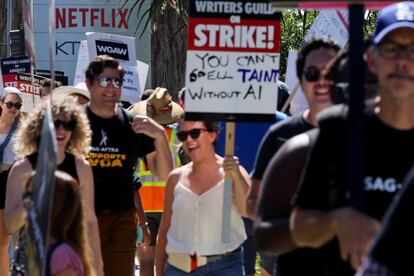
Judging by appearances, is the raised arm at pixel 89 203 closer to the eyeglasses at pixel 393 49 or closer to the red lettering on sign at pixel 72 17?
the eyeglasses at pixel 393 49

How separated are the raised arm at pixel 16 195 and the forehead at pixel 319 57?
1.59m

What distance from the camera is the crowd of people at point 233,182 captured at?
12.1 ft

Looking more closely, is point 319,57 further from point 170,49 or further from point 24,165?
point 170,49

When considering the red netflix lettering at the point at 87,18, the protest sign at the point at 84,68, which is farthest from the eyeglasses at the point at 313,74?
the red netflix lettering at the point at 87,18

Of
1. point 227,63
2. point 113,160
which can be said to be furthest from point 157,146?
point 227,63

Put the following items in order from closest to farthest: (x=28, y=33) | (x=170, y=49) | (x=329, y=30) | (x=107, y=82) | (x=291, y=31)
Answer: (x=28, y=33) < (x=107, y=82) < (x=329, y=30) < (x=170, y=49) < (x=291, y=31)

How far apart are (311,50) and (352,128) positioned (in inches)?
94.5

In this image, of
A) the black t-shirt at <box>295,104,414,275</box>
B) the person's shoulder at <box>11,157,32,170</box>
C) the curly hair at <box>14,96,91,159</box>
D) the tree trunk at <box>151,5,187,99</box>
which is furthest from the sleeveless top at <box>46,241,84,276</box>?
the tree trunk at <box>151,5,187,99</box>

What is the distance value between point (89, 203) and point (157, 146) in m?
1.23

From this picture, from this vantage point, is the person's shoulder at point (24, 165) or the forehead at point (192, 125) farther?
the forehead at point (192, 125)

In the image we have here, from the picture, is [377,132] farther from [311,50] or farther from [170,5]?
[170,5]

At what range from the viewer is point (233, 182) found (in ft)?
22.2

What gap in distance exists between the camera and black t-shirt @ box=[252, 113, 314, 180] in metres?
5.84

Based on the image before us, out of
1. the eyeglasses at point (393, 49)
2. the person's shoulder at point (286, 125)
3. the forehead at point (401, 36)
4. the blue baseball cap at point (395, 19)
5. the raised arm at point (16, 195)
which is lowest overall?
the raised arm at point (16, 195)
